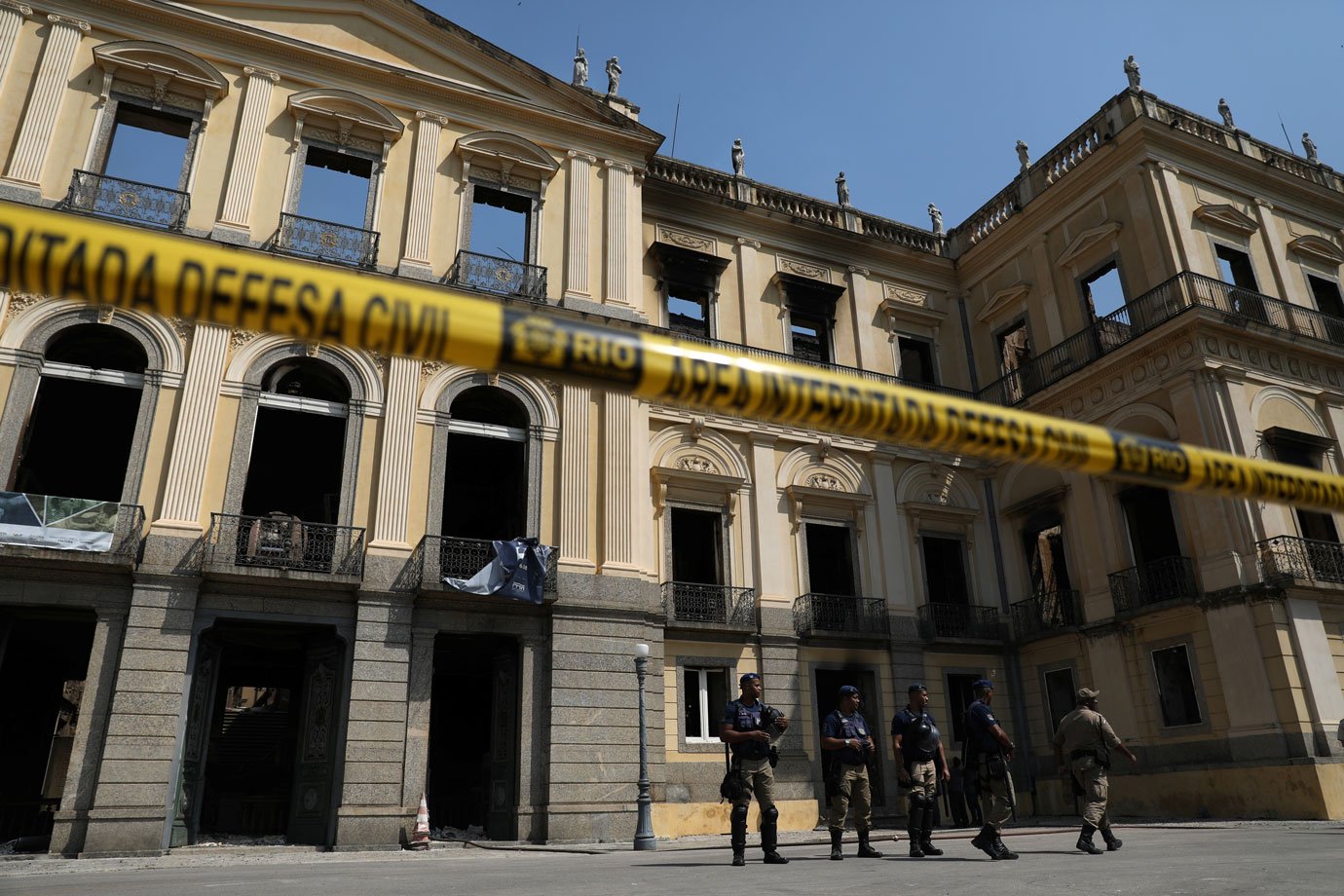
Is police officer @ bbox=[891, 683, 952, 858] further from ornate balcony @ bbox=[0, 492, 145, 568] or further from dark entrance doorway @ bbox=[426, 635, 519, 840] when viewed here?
ornate balcony @ bbox=[0, 492, 145, 568]

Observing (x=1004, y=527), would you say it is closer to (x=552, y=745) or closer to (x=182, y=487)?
(x=552, y=745)

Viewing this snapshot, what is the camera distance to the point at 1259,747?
15.5 m

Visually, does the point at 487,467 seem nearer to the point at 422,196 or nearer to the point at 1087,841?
the point at 422,196

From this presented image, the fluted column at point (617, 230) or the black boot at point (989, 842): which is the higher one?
the fluted column at point (617, 230)

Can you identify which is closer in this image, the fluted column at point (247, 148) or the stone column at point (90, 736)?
the stone column at point (90, 736)

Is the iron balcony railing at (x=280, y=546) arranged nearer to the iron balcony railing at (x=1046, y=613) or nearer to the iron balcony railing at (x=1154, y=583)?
the iron balcony railing at (x=1046, y=613)

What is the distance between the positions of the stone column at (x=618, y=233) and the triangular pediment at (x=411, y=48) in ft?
3.26

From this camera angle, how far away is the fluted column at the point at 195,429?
14.2 meters

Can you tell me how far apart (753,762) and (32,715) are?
59.1 feet

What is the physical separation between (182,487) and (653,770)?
8.80 meters

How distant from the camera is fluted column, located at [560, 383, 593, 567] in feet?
53.1

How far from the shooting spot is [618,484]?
16984mm

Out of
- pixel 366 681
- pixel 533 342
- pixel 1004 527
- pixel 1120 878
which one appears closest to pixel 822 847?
pixel 1120 878

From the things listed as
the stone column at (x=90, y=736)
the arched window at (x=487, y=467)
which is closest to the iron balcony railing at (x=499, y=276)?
the arched window at (x=487, y=467)
